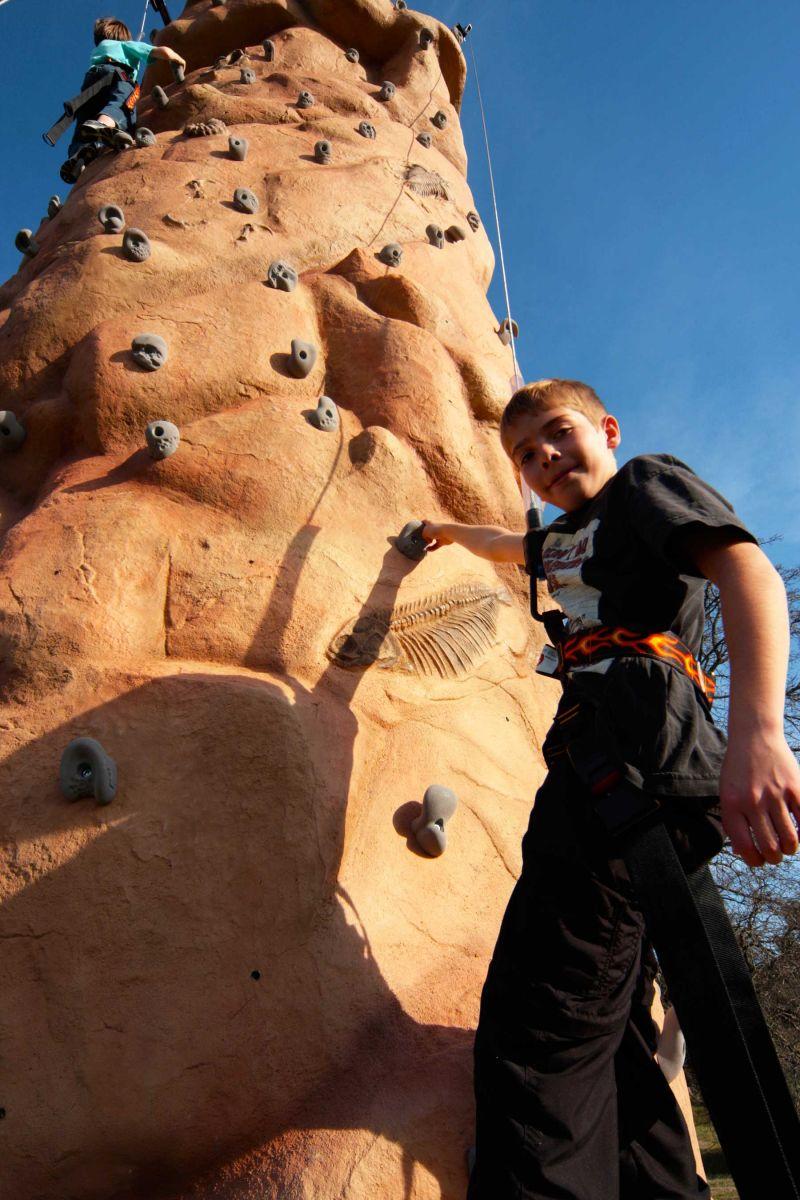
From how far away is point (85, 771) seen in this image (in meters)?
2.03

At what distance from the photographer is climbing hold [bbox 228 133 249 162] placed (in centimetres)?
479

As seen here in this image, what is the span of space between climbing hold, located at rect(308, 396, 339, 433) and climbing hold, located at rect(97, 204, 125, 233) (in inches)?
59.5

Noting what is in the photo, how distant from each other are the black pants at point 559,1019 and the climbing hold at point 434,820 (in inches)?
26.6

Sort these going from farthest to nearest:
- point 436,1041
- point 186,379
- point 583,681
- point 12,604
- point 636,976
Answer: point 186,379 → point 12,604 → point 436,1041 → point 636,976 → point 583,681

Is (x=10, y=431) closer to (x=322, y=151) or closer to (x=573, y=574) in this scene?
(x=573, y=574)

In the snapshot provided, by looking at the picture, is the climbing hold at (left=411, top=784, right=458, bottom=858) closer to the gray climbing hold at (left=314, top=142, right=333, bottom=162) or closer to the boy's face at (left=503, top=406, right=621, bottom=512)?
the boy's face at (left=503, top=406, right=621, bottom=512)

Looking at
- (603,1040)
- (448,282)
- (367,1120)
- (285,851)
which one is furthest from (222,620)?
(448,282)

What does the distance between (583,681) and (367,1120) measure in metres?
1.14

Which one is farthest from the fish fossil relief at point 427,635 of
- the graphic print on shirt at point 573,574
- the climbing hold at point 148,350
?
the climbing hold at point 148,350

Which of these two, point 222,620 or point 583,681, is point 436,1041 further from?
point 222,620

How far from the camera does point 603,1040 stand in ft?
5.20

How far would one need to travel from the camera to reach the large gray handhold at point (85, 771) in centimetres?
200

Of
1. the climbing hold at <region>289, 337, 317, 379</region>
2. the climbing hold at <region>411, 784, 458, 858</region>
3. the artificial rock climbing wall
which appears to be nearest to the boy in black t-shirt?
the artificial rock climbing wall

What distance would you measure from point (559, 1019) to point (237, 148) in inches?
197
